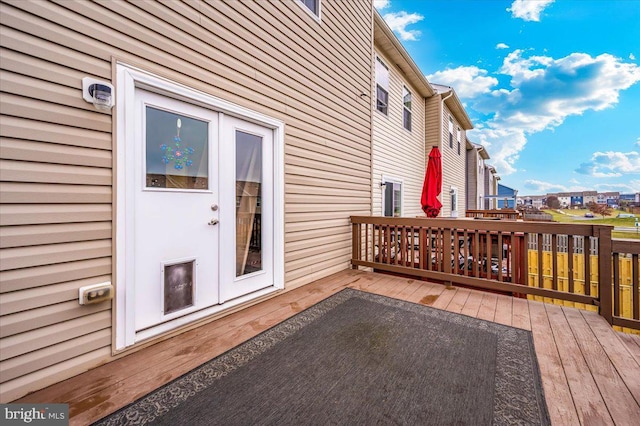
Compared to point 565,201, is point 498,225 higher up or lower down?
lower down

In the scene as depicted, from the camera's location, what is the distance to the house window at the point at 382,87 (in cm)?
623

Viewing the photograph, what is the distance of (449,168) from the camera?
1057 centimetres

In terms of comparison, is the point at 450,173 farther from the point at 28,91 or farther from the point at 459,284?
the point at 28,91

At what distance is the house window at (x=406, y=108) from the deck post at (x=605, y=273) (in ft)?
19.1

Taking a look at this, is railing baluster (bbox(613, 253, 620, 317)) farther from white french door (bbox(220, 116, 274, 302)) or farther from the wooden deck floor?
white french door (bbox(220, 116, 274, 302))

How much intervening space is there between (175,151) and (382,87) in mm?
5729

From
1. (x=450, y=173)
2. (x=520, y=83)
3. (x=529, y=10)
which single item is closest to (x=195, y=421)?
(x=450, y=173)

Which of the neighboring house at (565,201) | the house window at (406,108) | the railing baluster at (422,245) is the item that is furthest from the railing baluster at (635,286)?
the house window at (406,108)

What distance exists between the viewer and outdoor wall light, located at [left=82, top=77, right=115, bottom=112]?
1670mm

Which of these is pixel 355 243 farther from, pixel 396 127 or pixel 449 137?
pixel 449 137

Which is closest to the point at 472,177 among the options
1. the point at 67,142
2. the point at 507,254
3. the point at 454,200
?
the point at 454,200

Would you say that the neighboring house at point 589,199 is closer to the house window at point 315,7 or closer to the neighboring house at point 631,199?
the neighboring house at point 631,199

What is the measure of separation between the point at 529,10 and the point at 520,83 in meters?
10.6

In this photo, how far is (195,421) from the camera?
129cm
